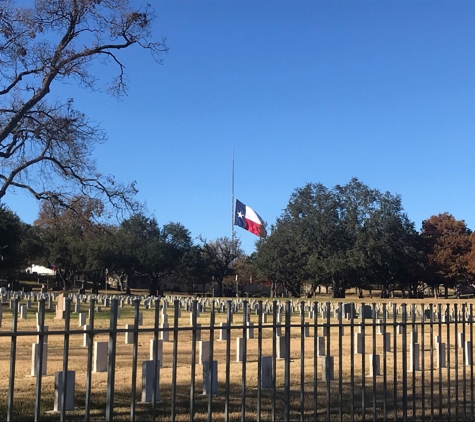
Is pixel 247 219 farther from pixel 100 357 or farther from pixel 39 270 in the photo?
→ pixel 39 270

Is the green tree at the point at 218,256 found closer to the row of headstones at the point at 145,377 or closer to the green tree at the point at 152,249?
the green tree at the point at 152,249

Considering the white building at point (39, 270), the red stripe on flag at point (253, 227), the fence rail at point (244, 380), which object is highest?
the red stripe on flag at point (253, 227)

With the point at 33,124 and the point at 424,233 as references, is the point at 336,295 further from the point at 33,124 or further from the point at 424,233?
the point at 33,124

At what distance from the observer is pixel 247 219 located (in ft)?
171

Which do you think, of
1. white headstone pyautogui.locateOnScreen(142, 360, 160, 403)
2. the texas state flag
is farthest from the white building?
white headstone pyautogui.locateOnScreen(142, 360, 160, 403)

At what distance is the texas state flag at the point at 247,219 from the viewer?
168 ft

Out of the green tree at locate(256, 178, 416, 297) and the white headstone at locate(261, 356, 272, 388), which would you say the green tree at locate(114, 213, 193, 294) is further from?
the white headstone at locate(261, 356, 272, 388)

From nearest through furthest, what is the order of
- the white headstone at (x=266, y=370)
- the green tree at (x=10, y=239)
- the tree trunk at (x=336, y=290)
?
the white headstone at (x=266, y=370) < the green tree at (x=10, y=239) < the tree trunk at (x=336, y=290)

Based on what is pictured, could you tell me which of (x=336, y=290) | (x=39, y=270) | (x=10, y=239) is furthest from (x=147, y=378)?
(x=39, y=270)

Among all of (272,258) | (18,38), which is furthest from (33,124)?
(272,258)

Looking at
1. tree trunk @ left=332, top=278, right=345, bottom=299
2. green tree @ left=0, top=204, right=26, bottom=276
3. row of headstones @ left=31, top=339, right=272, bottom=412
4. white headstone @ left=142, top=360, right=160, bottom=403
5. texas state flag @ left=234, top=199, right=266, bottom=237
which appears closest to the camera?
row of headstones @ left=31, top=339, right=272, bottom=412

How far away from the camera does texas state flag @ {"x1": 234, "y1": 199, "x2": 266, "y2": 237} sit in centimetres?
5123

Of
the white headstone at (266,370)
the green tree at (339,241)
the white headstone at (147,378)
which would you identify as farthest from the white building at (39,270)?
the white headstone at (147,378)

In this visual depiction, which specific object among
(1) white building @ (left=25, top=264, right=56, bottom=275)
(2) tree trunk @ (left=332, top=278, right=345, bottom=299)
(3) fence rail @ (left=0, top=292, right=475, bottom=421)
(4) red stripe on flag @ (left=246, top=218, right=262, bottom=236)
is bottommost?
(3) fence rail @ (left=0, top=292, right=475, bottom=421)
